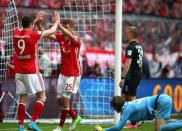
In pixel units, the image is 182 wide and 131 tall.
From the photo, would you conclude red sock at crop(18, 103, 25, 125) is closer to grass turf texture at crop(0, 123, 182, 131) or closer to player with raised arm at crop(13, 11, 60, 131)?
player with raised arm at crop(13, 11, 60, 131)

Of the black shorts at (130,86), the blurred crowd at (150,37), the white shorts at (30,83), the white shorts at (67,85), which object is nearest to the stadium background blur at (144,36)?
the blurred crowd at (150,37)

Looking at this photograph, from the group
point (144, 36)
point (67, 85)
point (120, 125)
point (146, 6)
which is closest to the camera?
point (120, 125)

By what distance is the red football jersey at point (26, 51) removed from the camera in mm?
13203

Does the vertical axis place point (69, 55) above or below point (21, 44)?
below

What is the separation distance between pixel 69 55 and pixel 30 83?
4.14ft

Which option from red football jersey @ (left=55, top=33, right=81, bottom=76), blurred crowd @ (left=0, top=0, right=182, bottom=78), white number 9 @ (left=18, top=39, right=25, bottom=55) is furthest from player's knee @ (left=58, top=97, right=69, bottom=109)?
blurred crowd @ (left=0, top=0, right=182, bottom=78)

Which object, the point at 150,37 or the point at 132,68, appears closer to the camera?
the point at 132,68

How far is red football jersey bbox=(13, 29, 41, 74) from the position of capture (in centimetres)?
1320

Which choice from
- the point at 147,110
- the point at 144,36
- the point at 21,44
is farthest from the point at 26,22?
the point at 144,36

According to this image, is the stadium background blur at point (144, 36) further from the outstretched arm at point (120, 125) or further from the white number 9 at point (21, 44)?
the outstretched arm at point (120, 125)

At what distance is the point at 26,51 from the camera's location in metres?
13.3

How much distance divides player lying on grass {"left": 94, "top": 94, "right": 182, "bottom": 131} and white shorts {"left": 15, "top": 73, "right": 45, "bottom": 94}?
2373 mm

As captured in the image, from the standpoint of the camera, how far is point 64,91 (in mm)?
14211

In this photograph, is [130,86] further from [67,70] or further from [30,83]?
[30,83]
